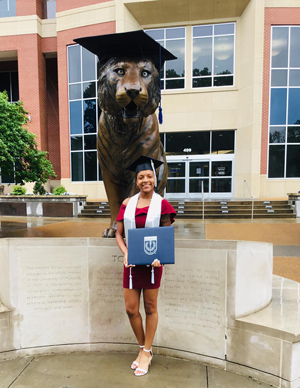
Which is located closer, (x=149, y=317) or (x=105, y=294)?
(x=149, y=317)

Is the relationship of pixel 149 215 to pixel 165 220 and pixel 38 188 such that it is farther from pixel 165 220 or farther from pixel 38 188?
pixel 38 188

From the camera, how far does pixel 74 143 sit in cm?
1714

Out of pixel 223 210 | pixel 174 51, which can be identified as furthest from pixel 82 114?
pixel 223 210

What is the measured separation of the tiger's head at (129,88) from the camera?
6.48 feet

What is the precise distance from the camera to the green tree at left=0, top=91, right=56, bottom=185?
7262 mm

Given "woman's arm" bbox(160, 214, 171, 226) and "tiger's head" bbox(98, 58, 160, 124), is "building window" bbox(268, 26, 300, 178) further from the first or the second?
"woman's arm" bbox(160, 214, 171, 226)

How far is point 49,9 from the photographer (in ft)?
59.9

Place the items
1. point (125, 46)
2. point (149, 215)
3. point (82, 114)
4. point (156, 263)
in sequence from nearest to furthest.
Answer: point (156, 263) → point (149, 215) → point (125, 46) → point (82, 114)

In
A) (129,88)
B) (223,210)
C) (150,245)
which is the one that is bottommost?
(223,210)

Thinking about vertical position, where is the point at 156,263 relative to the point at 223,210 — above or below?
above

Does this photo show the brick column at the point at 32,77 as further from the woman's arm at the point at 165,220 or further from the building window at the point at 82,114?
the woman's arm at the point at 165,220

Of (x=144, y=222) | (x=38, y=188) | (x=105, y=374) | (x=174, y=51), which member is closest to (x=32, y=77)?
(x=38, y=188)

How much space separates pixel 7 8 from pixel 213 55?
13928 millimetres

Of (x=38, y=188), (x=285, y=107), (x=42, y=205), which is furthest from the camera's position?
(x=285, y=107)
